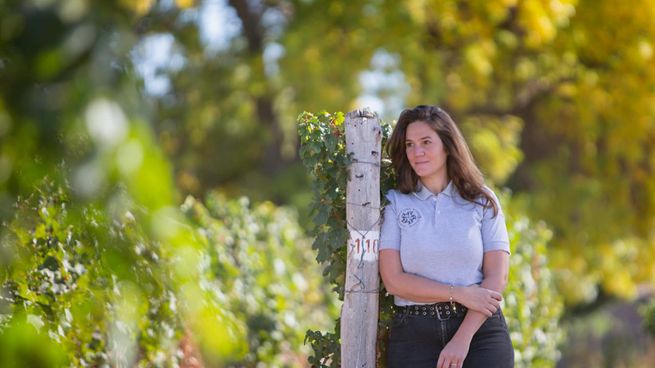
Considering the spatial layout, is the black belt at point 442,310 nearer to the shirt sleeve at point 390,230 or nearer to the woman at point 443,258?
the woman at point 443,258

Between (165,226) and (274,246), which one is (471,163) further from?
(274,246)

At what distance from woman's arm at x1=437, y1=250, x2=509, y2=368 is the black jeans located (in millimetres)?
66

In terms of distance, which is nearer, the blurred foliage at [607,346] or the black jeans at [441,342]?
the black jeans at [441,342]

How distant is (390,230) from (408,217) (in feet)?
0.26

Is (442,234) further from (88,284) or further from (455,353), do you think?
(88,284)

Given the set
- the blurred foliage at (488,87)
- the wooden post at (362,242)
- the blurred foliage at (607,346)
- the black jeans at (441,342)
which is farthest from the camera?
the blurred foliage at (607,346)

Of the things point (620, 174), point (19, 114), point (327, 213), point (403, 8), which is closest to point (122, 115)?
point (19, 114)

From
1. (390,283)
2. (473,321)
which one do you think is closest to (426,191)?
(390,283)

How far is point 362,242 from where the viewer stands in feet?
12.1

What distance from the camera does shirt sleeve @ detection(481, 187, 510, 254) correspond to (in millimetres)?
3529

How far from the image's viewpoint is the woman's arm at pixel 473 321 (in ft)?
10.9

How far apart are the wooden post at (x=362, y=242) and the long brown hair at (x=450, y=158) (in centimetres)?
11

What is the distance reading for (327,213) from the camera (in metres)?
3.90

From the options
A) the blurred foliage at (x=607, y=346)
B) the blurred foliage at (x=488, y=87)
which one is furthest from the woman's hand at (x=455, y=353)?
the blurred foliage at (x=607, y=346)
